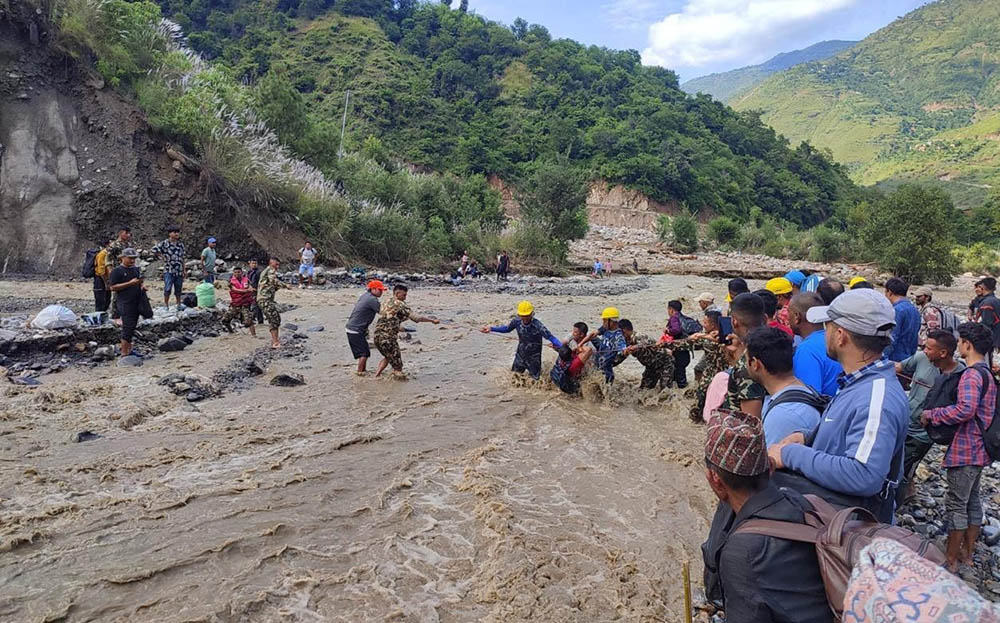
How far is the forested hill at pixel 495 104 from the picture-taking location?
59.5 m

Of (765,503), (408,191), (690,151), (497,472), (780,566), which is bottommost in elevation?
(497,472)

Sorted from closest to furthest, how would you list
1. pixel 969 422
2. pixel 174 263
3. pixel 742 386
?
1. pixel 742 386
2. pixel 969 422
3. pixel 174 263

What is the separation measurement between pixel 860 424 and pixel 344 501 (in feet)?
14.7

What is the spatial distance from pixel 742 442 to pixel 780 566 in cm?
36

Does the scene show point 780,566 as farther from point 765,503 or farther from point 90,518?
point 90,518

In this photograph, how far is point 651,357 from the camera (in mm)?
8914

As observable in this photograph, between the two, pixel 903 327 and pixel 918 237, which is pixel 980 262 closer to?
pixel 918 237

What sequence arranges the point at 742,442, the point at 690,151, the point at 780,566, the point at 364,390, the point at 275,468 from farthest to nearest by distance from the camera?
1. the point at 690,151
2. the point at 364,390
3. the point at 275,468
4. the point at 742,442
5. the point at 780,566

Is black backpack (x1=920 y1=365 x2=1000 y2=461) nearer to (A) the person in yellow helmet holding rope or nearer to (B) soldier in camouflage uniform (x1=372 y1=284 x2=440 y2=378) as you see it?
(A) the person in yellow helmet holding rope

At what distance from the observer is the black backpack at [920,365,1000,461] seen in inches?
160

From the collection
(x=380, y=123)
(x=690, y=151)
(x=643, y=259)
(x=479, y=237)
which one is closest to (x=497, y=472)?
(x=479, y=237)

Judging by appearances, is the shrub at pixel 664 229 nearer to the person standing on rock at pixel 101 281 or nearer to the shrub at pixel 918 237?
the shrub at pixel 918 237

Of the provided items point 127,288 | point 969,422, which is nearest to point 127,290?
point 127,288

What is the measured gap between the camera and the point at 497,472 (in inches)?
253
